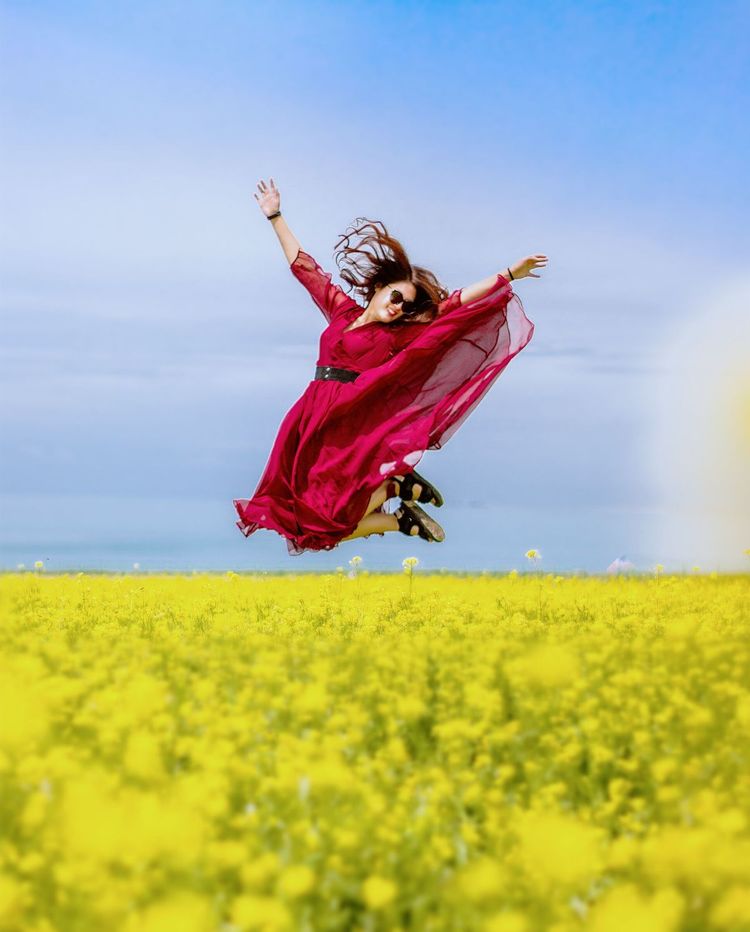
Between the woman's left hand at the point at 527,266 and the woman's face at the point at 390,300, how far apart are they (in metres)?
0.81

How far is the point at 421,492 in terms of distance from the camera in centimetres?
746

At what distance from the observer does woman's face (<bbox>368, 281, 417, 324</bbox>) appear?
7355 millimetres

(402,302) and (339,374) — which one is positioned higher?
(402,302)

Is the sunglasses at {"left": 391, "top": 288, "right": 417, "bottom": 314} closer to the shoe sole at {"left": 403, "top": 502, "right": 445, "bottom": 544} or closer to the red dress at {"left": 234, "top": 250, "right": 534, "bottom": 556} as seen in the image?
the red dress at {"left": 234, "top": 250, "right": 534, "bottom": 556}

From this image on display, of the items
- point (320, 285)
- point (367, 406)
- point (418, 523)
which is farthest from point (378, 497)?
point (320, 285)

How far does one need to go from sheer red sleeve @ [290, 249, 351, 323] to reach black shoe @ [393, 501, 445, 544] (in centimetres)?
142

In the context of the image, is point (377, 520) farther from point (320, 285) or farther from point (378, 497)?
point (320, 285)

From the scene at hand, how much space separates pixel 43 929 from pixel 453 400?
528 centimetres

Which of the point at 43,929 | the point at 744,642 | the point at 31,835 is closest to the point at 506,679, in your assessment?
the point at 744,642

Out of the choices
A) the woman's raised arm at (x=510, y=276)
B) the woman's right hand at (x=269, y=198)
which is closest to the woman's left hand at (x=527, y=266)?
the woman's raised arm at (x=510, y=276)

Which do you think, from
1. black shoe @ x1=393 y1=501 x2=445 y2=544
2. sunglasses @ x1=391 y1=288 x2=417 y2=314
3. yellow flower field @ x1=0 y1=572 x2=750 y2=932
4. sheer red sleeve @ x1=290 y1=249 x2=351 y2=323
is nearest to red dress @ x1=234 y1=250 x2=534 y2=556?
sheer red sleeve @ x1=290 y1=249 x2=351 y2=323

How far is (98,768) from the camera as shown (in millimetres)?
3264

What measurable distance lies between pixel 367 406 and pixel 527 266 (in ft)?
4.64

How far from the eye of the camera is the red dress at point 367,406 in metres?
7.21
